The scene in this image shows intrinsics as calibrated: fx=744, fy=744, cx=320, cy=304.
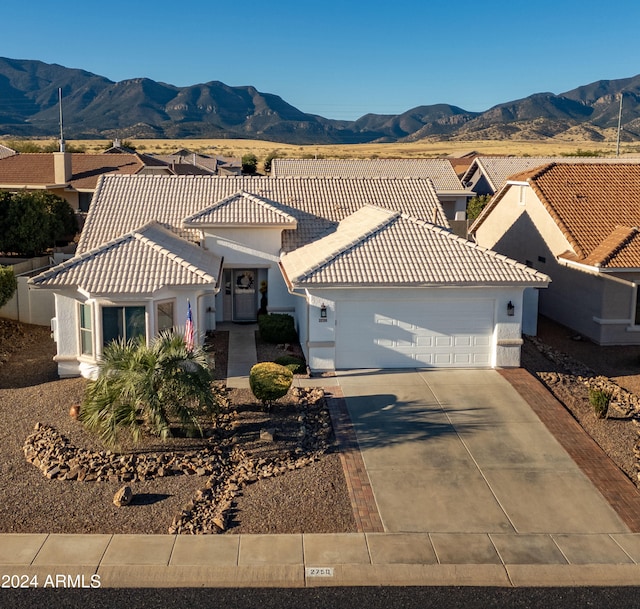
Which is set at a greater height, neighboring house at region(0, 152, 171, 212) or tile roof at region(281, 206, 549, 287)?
neighboring house at region(0, 152, 171, 212)

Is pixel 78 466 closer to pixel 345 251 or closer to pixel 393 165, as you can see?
pixel 345 251

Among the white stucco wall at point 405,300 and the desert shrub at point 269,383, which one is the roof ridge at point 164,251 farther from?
the desert shrub at point 269,383

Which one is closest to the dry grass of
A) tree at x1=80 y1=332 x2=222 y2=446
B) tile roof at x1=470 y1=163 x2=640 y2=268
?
tile roof at x1=470 y1=163 x2=640 y2=268

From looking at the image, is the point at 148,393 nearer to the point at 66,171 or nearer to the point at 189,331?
the point at 189,331

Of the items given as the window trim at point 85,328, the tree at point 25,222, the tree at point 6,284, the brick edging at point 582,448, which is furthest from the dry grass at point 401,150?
the brick edging at point 582,448

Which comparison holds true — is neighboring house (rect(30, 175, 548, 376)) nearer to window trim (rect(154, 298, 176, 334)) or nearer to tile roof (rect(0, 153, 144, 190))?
window trim (rect(154, 298, 176, 334))

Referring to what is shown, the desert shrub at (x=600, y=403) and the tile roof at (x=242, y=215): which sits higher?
the tile roof at (x=242, y=215)

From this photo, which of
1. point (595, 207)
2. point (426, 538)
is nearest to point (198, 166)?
point (595, 207)
